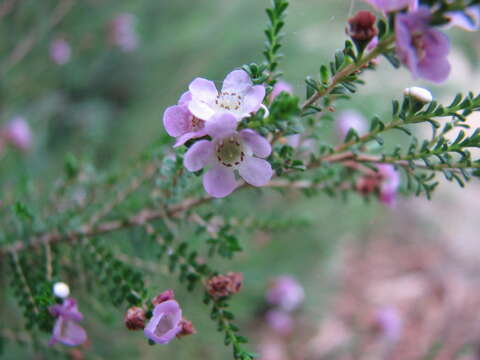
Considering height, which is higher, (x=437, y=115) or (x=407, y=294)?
(x=407, y=294)

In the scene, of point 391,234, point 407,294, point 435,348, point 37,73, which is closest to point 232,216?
point 435,348

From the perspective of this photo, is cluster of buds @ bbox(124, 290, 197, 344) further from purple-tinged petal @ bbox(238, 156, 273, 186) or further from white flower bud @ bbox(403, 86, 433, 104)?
white flower bud @ bbox(403, 86, 433, 104)

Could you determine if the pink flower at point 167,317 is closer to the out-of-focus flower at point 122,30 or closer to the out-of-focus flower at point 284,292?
the out-of-focus flower at point 284,292

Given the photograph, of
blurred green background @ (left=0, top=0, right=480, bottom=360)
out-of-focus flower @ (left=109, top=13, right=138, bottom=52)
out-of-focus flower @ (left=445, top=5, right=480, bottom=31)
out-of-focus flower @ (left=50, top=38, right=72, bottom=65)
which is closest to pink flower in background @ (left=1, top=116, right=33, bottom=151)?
blurred green background @ (left=0, top=0, right=480, bottom=360)

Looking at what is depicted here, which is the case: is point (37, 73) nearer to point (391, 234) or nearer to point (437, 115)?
point (437, 115)

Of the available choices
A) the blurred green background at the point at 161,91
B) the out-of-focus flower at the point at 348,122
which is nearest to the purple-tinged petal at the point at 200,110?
the blurred green background at the point at 161,91

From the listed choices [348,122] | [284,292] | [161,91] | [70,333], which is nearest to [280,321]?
[284,292]

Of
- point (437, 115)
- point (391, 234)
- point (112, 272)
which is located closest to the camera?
point (437, 115)
